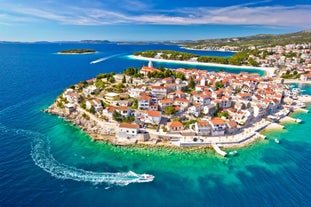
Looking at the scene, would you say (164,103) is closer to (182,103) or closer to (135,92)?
(182,103)

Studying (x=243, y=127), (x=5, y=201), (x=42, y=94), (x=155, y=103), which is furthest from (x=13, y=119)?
(x=243, y=127)

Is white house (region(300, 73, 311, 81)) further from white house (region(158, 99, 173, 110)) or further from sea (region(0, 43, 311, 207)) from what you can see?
white house (region(158, 99, 173, 110))

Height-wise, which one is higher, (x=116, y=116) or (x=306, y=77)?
(x=116, y=116)

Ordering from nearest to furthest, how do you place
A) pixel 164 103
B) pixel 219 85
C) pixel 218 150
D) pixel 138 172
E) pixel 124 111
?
pixel 138 172, pixel 218 150, pixel 124 111, pixel 164 103, pixel 219 85

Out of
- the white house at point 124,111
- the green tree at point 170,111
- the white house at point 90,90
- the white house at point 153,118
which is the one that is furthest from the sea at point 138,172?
the white house at point 90,90

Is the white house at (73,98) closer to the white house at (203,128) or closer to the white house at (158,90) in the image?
the white house at (158,90)

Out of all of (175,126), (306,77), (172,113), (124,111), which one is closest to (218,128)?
(175,126)

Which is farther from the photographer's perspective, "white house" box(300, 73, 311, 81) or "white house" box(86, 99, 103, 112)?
"white house" box(300, 73, 311, 81)

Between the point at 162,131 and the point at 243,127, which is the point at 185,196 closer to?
the point at 162,131

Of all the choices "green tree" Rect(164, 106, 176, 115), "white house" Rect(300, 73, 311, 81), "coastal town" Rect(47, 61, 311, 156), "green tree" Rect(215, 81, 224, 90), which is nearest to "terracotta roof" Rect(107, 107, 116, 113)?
"coastal town" Rect(47, 61, 311, 156)
